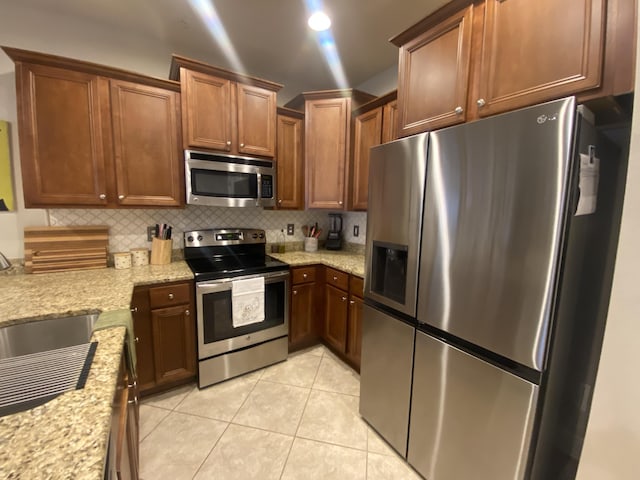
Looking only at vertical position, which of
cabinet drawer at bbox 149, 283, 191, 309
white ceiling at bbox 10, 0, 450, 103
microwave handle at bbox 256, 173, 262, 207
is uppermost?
white ceiling at bbox 10, 0, 450, 103

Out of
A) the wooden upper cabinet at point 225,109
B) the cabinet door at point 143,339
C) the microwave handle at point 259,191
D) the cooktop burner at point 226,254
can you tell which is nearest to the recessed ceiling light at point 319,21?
the wooden upper cabinet at point 225,109

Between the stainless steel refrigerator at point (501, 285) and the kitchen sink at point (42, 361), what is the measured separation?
4.45 feet

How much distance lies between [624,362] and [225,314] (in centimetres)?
212

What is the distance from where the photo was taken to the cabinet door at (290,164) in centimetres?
256

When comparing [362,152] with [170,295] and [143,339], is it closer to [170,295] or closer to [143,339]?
[170,295]

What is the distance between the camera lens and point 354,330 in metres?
2.29

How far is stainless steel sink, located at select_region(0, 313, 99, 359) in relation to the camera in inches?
45.3

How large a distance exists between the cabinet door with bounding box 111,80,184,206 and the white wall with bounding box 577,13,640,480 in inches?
94.2

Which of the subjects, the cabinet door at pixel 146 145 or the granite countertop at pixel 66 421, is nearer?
the granite countertop at pixel 66 421

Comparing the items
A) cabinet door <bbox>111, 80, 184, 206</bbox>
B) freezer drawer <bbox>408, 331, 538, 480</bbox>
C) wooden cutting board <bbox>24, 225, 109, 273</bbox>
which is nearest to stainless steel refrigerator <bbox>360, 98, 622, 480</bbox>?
freezer drawer <bbox>408, 331, 538, 480</bbox>

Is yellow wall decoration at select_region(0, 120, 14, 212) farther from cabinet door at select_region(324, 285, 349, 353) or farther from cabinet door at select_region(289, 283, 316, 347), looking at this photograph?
cabinet door at select_region(324, 285, 349, 353)

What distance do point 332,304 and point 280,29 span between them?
2.28 m

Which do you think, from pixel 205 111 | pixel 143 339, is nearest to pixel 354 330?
pixel 143 339

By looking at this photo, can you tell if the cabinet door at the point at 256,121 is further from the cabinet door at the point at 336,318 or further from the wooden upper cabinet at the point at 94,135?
the cabinet door at the point at 336,318
